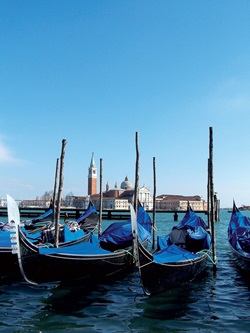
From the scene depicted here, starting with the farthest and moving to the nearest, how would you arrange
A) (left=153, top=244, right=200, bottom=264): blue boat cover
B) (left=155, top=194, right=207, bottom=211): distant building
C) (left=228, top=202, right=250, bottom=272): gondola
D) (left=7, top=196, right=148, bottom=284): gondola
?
(left=155, top=194, right=207, bottom=211): distant building < (left=228, top=202, right=250, bottom=272): gondola < (left=153, top=244, right=200, bottom=264): blue boat cover < (left=7, top=196, right=148, bottom=284): gondola

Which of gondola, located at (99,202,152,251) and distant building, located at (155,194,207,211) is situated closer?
gondola, located at (99,202,152,251)

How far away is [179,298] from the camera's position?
6328 millimetres

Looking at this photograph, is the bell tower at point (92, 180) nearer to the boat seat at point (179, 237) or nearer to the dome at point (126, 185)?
the dome at point (126, 185)

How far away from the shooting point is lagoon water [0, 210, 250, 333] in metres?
5.00

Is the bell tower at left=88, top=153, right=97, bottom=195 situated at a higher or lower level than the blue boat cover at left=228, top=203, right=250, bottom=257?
higher

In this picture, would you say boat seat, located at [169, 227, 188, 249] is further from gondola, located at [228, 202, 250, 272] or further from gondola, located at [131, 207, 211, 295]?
gondola, located at [228, 202, 250, 272]

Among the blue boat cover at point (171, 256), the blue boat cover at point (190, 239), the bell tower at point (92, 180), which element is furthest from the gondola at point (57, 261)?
the bell tower at point (92, 180)

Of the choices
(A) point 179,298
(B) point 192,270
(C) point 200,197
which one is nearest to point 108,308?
(A) point 179,298

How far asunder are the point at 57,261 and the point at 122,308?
1.50 meters

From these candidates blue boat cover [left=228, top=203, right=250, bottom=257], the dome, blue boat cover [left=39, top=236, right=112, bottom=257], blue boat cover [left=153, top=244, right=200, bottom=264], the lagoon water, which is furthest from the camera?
the dome

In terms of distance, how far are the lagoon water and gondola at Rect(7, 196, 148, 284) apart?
0.89ft

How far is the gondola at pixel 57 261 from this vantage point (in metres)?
6.22

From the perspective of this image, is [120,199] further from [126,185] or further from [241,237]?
[241,237]

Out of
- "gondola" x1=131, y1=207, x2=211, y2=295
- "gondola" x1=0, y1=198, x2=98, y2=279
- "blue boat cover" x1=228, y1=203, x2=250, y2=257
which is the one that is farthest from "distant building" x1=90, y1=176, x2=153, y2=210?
"gondola" x1=131, y1=207, x2=211, y2=295
